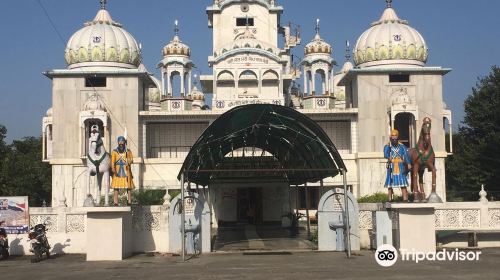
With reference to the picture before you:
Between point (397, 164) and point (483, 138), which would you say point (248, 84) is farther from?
point (397, 164)

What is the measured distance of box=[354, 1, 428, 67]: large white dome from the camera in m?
35.2

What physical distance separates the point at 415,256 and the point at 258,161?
44.3ft

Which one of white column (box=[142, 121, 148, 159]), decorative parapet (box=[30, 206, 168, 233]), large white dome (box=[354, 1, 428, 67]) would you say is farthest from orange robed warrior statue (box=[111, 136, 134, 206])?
large white dome (box=[354, 1, 428, 67])

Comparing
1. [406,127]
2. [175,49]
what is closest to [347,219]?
[406,127]

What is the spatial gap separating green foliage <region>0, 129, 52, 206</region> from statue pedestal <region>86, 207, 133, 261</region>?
3307cm

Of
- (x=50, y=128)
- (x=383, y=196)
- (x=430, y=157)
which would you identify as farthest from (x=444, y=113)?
(x=50, y=128)

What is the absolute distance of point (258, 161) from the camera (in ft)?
98.1

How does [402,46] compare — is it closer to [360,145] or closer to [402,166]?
[360,145]

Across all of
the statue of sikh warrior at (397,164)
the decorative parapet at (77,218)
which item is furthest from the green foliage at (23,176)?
the statue of sikh warrior at (397,164)

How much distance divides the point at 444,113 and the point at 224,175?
13020 mm

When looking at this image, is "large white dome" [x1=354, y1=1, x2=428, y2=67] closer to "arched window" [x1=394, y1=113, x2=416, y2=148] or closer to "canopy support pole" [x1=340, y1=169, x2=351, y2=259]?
"arched window" [x1=394, y1=113, x2=416, y2=148]

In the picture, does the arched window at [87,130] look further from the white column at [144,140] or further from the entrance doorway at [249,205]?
the entrance doorway at [249,205]

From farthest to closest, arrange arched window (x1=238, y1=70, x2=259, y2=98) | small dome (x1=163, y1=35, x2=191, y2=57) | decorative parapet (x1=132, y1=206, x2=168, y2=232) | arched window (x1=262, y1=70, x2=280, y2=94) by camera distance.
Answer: small dome (x1=163, y1=35, x2=191, y2=57), arched window (x1=238, y1=70, x2=259, y2=98), arched window (x1=262, y1=70, x2=280, y2=94), decorative parapet (x1=132, y1=206, x2=168, y2=232)

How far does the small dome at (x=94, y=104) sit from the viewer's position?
33.8 metres
